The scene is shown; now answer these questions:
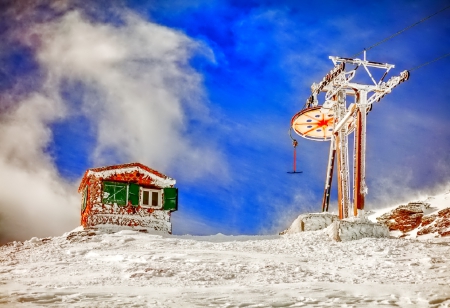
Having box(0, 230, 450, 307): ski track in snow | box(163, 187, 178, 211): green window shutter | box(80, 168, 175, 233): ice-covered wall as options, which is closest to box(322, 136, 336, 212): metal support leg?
box(163, 187, 178, 211): green window shutter

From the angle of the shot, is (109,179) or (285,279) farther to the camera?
(109,179)

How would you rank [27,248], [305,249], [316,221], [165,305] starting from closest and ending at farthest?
1. [165,305]
2. [305,249]
3. [27,248]
4. [316,221]

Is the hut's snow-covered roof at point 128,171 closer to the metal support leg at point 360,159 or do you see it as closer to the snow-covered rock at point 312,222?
the snow-covered rock at point 312,222

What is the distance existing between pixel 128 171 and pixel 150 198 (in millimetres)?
2007

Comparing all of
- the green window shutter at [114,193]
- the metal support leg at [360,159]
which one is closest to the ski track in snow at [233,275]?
the metal support leg at [360,159]

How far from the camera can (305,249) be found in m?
15.2

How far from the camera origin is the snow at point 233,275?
24.3 ft

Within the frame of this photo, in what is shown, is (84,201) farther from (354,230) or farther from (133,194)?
(354,230)

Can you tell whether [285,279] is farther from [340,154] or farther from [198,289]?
[340,154]

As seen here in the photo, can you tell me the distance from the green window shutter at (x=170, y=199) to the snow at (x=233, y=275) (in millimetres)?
7724

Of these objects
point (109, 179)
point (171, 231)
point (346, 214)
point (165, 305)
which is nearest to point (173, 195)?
point (171, 231)

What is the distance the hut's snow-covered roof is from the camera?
76.2 ft

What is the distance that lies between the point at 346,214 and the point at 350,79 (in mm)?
7719

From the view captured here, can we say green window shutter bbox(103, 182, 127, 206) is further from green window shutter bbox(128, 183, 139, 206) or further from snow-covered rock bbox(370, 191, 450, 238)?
snow-covered rock bbox(370, 191, 450, 238)
